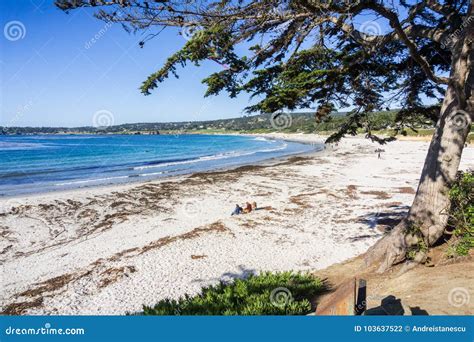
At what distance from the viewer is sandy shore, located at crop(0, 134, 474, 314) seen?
25.7ft

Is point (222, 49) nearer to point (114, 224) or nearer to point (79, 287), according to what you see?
point (79, 287)

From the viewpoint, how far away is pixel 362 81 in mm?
7094

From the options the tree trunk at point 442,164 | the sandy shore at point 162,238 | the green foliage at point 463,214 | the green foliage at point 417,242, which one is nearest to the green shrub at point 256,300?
the sandy shore at point 162,238

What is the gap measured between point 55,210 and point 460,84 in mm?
17239

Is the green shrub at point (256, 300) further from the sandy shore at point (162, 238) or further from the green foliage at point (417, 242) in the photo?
the green foliage at point (417, 242)

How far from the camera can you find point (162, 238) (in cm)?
1131

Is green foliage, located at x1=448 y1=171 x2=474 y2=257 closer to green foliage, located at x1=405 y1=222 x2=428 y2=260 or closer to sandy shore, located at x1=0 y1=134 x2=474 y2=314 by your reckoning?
green foliage, located at x1=405 y1=222 x2=428 y2=260

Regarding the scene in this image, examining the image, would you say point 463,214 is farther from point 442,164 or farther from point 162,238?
point 162,238

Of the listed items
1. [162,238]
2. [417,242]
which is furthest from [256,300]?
[162,238]

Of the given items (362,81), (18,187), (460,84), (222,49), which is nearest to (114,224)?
(222,49)

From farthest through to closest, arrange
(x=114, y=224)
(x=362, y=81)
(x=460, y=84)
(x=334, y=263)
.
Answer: (x=114, y=224) → (x=334, y=263) → (x=362, y=81) → (x=460, y=84)

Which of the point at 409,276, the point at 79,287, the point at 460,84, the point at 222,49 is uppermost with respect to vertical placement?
the point at 222,49

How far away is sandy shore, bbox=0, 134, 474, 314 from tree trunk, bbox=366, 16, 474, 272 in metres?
2.71

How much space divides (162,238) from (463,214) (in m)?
9.04
